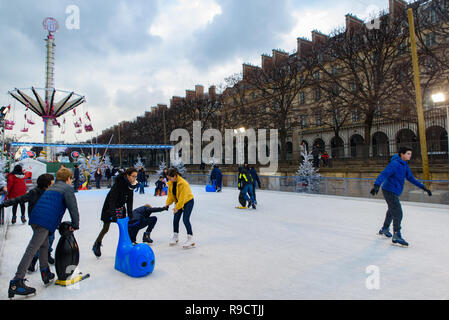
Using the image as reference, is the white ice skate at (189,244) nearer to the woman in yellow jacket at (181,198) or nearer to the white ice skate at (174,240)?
the woman in yellow jacket at (181,198)

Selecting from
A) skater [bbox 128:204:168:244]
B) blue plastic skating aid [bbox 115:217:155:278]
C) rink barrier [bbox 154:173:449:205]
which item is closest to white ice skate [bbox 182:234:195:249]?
skater [bbox 128:204:168:244]

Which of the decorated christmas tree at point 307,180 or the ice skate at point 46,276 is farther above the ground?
the decorated christmas tree at point 307,180

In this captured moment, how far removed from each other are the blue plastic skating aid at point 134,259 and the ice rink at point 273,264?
111 millimetres

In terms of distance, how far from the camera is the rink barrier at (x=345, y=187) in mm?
10234

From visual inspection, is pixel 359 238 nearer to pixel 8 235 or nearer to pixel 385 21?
pixel 8 235

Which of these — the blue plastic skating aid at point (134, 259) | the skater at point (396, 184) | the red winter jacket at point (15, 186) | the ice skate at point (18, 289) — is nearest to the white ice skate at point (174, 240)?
the blue plastic skating aid at point (134, 259)

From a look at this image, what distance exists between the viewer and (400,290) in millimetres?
3361

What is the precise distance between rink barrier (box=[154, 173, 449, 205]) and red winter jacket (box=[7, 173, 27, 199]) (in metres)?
12.3

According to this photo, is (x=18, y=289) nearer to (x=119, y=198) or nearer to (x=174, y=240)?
(x=119, y=198)

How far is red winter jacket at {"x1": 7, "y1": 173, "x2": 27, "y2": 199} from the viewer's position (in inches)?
298

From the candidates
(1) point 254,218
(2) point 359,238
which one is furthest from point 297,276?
(1) point 254,218

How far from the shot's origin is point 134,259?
12.7 ft

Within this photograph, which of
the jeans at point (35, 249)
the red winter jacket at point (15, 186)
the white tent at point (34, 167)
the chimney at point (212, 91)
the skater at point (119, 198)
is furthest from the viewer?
the chimney at point (212, 91)

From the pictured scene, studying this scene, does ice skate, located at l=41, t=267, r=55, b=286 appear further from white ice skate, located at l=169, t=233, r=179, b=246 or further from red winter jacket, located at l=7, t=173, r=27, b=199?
red winter jacket, located at l=7, t=173, r=27, b=199
